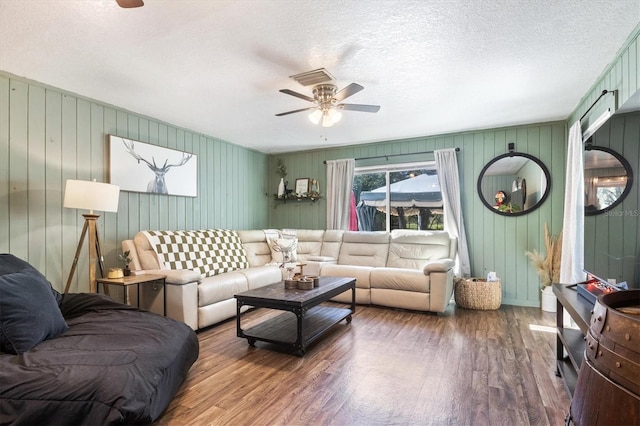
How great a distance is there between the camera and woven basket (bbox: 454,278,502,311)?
3830mm

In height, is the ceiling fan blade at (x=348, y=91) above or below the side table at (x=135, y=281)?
above

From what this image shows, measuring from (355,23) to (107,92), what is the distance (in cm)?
245

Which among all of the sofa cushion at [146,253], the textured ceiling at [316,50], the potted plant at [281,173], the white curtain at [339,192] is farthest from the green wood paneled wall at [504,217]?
the sofa cushion at [146,253]

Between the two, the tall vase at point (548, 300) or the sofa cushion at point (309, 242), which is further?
the sofa cushion at point (309, 242)

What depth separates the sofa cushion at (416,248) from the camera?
13.9ft

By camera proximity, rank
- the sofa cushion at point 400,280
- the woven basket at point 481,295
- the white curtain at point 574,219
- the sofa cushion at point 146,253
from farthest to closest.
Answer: the woven basket at point 481,295 < the sofa cushion at point 400,280 < the sofa cushion at point 146,253 < the white curtain at point 574,219

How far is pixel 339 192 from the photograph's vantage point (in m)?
5.22

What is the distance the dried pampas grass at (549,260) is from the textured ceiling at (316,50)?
4.95ft

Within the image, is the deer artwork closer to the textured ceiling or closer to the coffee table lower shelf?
the textured ceiling

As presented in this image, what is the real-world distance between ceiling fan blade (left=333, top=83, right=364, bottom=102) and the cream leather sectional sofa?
2128 mm

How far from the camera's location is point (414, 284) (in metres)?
3.69

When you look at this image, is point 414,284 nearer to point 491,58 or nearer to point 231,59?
point 491,58

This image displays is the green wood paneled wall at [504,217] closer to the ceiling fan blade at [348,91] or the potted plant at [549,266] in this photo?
the potted plant at [549,266]

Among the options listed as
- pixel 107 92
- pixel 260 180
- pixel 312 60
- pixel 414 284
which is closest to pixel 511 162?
pixel 414 284
